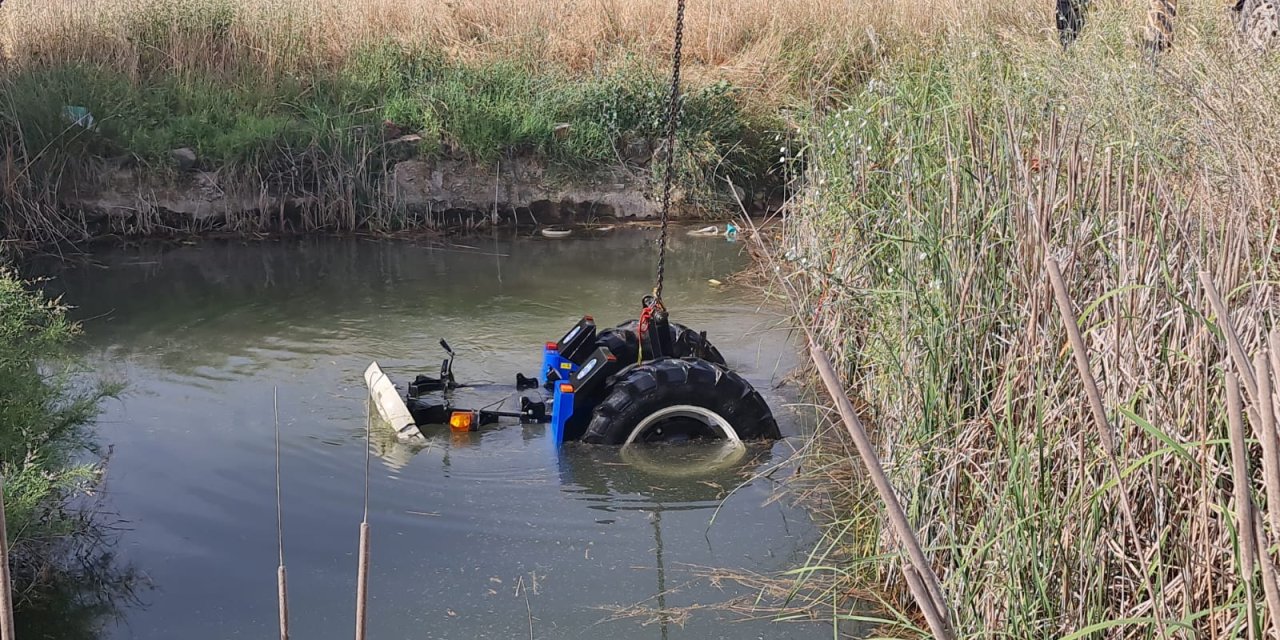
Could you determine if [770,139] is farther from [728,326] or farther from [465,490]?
[465,490]

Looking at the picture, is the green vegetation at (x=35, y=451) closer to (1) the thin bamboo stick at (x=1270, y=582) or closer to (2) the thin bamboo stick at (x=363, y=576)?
(2) the thin bamboo stick at (x=363, y=576)

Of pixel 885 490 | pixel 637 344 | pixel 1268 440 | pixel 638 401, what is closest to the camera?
pixel 1268 440

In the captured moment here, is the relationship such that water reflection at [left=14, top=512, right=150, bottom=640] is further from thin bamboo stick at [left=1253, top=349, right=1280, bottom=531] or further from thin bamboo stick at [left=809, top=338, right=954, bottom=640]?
thin bamboo stick at [left=1253, top=349, right=1280, bottom=531]

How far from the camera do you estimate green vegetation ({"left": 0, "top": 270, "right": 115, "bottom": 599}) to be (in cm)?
412

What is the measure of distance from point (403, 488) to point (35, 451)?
4.99 feet

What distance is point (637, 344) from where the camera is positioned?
6340mm

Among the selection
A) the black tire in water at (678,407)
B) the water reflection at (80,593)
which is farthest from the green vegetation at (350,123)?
the water reflection at (80,593)

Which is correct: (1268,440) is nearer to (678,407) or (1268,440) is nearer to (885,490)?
(885,490)

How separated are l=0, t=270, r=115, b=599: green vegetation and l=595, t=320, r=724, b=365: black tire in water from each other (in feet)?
7.92

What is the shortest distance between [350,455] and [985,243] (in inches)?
123

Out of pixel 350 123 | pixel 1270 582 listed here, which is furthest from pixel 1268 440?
pixel 350 123

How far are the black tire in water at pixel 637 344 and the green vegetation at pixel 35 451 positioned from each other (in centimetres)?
242

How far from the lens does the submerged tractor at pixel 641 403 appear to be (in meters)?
5.63

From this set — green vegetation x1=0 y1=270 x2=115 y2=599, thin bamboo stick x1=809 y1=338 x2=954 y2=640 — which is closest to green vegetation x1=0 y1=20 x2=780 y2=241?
green vegetation x1=0 y1=270 x2=115 y2=599
